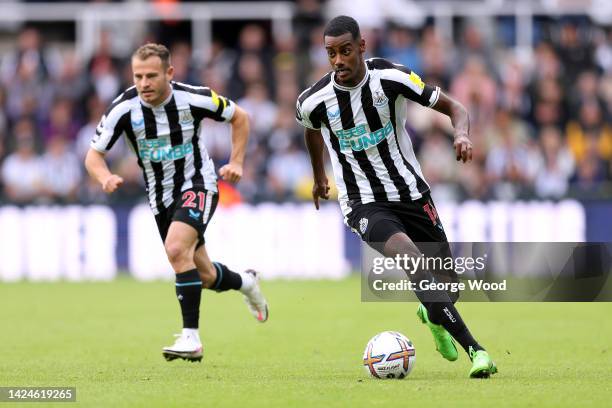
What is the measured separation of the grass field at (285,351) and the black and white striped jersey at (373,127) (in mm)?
1304

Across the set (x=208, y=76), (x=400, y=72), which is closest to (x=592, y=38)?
(x=208, y=76)

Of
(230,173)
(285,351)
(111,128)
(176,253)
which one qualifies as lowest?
(285,351)

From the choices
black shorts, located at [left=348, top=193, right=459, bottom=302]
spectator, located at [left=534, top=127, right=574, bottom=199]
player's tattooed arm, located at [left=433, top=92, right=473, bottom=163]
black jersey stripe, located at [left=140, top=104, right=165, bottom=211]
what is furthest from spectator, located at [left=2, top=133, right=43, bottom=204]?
player's tattooed arm, located at [left=433, top=92, right=473, bottom=163]

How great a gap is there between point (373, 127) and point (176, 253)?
1.86m

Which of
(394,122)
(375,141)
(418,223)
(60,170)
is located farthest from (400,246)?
(60,170)

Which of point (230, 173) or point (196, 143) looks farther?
point (196, 143)

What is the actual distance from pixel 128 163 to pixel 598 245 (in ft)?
33.9

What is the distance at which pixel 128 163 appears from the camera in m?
18.6

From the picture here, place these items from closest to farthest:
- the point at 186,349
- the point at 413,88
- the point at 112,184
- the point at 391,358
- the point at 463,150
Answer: the point at 463,150 → the point at 391,358 → the point at 413,88 → the point at 112,184 → the point at 186,349

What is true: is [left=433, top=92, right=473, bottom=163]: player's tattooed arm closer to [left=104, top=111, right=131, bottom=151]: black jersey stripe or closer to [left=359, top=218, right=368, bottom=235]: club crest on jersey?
[left=359, top=218, right=368, bottom=235]: club crest on jersey

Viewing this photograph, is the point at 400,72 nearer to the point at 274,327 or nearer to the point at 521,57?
the point at 274,327

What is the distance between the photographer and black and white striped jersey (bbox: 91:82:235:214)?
927cm

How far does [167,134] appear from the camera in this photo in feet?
30.6

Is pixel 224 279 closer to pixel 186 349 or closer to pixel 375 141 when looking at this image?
pixel 186 349
